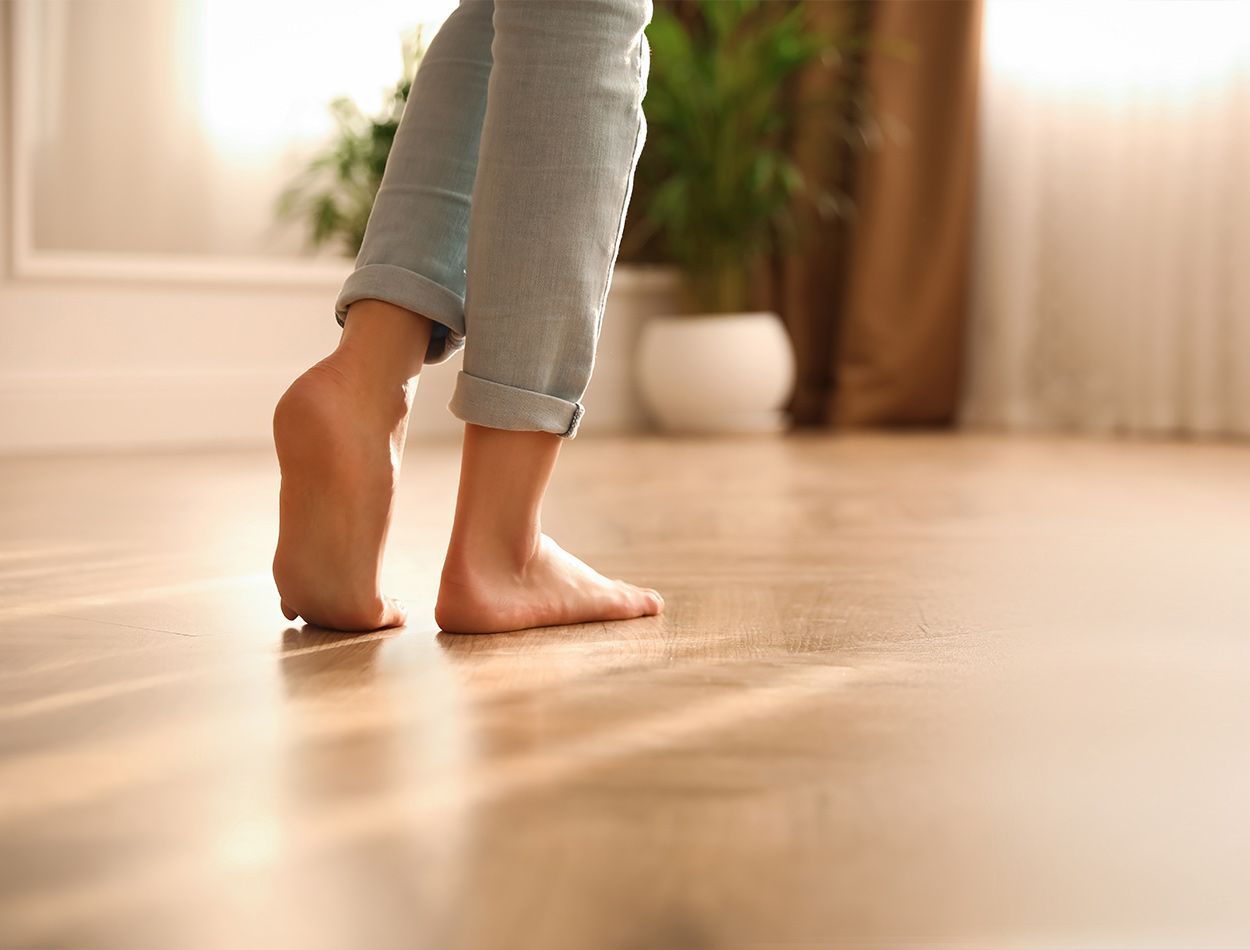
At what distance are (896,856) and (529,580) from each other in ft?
1.52

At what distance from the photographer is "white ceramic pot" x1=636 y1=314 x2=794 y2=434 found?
3287 millimetres

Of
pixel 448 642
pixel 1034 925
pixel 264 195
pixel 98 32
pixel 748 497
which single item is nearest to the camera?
pixel 1034 925

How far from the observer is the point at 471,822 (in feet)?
1.73

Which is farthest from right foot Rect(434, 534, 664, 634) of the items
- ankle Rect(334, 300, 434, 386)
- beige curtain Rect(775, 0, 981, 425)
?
beige curtain Rect(775, 0, 981, 425)

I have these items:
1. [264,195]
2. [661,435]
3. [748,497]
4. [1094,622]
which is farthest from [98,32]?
[1094,622]

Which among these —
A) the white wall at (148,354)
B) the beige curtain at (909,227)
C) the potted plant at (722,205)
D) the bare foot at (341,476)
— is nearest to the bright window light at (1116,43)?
the beige curtain at (909,227)

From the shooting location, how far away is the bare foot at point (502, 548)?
0.88m

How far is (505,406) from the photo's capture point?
33.6 inches

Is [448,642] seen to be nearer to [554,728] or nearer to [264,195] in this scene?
[554,728]

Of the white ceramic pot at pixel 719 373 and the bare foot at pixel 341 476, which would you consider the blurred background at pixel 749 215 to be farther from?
the bare foot at pixel 341 476

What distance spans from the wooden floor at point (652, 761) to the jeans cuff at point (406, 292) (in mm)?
208

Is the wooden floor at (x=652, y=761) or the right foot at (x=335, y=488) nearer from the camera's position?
the wooden floor at (x=652, y=761)

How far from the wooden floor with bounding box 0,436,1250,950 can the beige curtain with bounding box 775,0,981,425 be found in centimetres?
225

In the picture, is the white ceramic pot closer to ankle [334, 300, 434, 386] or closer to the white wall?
the white wall
